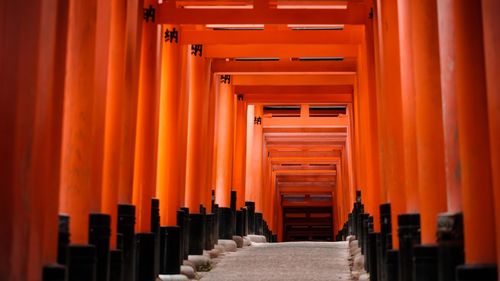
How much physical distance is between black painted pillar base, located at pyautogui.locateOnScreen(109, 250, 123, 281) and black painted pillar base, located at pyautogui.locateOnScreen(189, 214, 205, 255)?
5697 mm

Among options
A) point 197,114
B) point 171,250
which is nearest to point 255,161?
point 197,114

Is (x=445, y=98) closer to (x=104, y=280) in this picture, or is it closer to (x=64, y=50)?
(x=64, y=50)

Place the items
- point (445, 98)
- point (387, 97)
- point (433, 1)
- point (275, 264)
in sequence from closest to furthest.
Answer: point (445, 98) → point (433, 1) → point (387, 97) → point (275, 264)

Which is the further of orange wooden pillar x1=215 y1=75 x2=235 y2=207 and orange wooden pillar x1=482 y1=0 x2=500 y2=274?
orange wooden pillar x1=215 y1=75 x2=235 y2=207

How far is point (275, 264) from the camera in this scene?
13656 mm

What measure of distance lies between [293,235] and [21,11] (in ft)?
144

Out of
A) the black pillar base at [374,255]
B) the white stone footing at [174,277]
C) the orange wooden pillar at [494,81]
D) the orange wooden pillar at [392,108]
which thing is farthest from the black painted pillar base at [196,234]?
the orange wooden pillar at [494,81]

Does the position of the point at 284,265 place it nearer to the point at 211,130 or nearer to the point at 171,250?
the point at 171,250

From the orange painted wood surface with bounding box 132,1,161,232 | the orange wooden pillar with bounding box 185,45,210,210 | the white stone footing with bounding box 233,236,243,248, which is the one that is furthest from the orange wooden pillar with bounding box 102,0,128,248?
the white stone footing with bounding box 233,236,243,248

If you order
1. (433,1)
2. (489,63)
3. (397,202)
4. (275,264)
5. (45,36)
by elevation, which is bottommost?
(275,264)

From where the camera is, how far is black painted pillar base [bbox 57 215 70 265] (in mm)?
5820

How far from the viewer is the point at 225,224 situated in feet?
58.9

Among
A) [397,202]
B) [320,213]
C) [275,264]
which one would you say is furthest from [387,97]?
[320,213]

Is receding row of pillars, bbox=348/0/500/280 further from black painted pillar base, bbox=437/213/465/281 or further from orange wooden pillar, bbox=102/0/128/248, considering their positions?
orange wooden pillar, bbox=102/0/128/248
